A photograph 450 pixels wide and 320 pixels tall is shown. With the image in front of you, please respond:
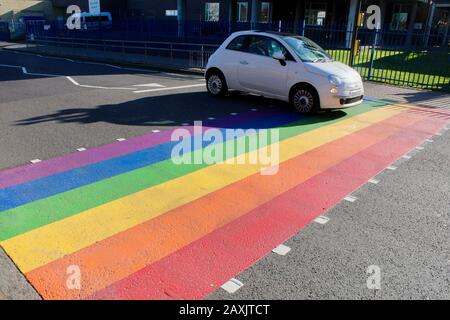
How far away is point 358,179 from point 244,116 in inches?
147

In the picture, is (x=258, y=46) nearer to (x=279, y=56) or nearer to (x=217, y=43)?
(x=279, y=56)

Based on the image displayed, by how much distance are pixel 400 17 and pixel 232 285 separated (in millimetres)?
33205

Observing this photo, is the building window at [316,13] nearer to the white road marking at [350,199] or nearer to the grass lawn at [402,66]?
the grass lawn at [402,66]

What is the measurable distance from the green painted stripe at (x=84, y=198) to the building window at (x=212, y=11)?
1105 inches

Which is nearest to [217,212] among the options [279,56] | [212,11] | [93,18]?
[279,56]

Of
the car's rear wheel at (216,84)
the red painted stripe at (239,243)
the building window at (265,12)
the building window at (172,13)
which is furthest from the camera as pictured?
the building window at (172,13)

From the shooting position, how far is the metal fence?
1530 centimetres

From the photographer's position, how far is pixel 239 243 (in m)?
3.65

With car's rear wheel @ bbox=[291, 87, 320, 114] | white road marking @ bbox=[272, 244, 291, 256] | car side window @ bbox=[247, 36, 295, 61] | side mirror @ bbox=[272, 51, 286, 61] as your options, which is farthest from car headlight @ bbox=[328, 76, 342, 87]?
white road marking @ bbox=[272, 244, 291, 256]

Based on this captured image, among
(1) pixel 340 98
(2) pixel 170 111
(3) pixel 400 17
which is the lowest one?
(2) pixel 170 111

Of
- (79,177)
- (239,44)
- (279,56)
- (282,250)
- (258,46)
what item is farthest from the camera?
(239,44)

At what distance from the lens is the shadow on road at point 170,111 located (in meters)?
7.80

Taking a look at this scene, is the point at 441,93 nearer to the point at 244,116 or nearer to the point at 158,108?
the point at 244,116

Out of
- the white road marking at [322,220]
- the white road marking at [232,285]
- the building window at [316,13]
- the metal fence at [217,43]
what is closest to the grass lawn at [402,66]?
the metal fence at [217,43]
